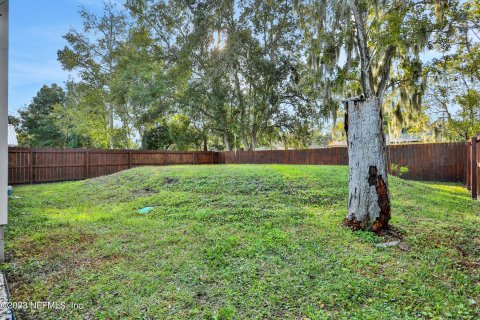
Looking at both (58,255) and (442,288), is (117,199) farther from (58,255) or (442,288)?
(442,288)

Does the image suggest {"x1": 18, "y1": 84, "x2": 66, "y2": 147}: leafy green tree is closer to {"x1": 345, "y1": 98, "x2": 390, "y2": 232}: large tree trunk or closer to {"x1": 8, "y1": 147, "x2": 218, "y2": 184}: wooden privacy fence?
{"x1": 8, "y1": 147, "x2": 218, "y2": 184}: wooden privacy fence

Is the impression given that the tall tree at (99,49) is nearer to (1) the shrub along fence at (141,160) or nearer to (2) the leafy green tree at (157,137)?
(2) the leafy green tree at (157,137)

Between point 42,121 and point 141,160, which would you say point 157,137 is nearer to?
point 141,160

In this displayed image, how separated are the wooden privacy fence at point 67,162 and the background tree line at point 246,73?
3545mm

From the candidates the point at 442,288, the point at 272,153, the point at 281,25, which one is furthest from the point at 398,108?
the point at 442,288

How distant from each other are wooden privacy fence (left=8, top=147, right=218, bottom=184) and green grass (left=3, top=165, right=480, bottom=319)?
6.84m

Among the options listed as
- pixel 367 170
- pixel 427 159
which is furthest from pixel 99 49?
pixel 367 170

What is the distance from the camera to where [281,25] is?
616 inches

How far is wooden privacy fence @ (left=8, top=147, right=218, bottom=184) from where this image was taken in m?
10.6

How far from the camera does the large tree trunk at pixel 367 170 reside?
3.44 m

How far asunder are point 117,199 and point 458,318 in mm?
6369

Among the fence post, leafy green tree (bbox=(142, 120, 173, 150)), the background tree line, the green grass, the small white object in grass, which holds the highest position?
the background tree line

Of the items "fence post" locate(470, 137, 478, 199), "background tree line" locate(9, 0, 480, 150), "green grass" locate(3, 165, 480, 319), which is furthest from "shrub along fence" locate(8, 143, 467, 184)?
"green grass" locate(3, 165, 480, 319)

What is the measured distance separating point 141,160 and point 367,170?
44.8 feet
